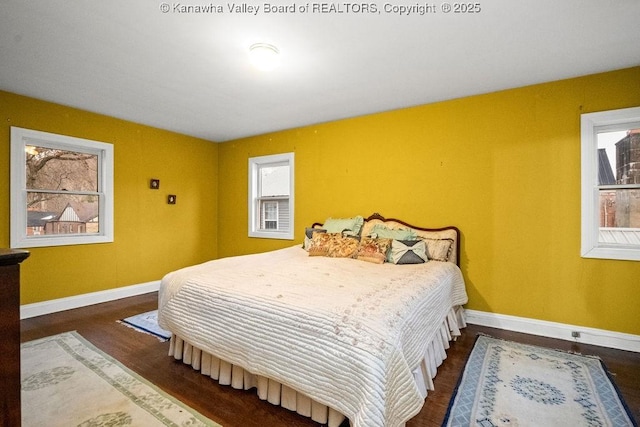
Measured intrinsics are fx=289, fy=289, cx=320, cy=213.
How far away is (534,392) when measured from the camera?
6.15 feet

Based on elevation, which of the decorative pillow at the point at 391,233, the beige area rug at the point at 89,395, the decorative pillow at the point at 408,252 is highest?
the decorative pillow at the point at 391,233

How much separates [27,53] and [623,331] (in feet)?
17.9

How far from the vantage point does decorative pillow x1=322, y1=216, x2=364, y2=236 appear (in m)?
3.54

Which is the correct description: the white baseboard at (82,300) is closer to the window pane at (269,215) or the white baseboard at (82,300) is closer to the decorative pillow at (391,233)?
the window pane at (269,215)

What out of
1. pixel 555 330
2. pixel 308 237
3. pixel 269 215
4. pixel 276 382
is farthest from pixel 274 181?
pixel 555 330

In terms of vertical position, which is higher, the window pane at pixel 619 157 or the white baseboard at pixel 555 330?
the window pane at pixel 619 157

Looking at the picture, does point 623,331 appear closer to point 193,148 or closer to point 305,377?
point 305,377

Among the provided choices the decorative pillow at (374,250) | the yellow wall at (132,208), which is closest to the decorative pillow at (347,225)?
the decorative pillow at (374,250)

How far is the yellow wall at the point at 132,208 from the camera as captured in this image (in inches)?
127

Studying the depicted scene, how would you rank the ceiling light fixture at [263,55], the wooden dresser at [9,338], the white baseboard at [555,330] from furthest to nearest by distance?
the white baseboard at [555,330] < the ceiling light fixture at [263,55] < the wooden dresser at [9,338]

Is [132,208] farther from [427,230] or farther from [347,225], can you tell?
[427,230]

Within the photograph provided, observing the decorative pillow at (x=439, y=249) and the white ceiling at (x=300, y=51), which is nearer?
the white ceiling at (x=300, y=51)

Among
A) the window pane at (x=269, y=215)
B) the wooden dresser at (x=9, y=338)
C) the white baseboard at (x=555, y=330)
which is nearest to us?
the wooden dresser at (x=9, y=338)

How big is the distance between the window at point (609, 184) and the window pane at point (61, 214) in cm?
554
